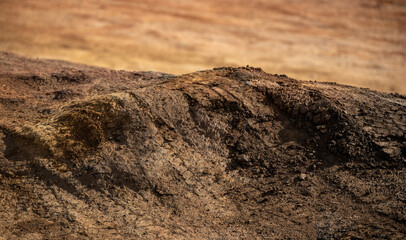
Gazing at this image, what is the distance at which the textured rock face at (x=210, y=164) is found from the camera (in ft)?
10.1

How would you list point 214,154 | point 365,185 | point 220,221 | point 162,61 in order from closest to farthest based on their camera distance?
point 220,221, point 365,185, point 214,154, point 162,61

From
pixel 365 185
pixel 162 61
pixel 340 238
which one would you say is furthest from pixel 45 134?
pixel 162 61

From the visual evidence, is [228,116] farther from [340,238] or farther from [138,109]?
[340,238]

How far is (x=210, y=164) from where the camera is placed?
3.56 meters

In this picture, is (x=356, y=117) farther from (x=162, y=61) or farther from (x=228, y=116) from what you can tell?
(x=162, y=61)

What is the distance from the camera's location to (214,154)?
3621mm

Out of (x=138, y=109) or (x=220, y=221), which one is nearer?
(x=220, y=221)

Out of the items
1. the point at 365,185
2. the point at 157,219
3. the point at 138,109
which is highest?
the point at 138,109

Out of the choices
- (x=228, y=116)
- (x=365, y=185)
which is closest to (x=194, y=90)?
(x=228, y=116)

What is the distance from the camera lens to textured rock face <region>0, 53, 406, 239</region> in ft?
10.1

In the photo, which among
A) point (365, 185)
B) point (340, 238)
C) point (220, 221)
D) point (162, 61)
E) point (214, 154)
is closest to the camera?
point (340, 238)

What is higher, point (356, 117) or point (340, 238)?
point (356, 117)

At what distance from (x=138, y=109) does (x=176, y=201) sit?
2.93 ft

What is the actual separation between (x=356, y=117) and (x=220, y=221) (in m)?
1.64
